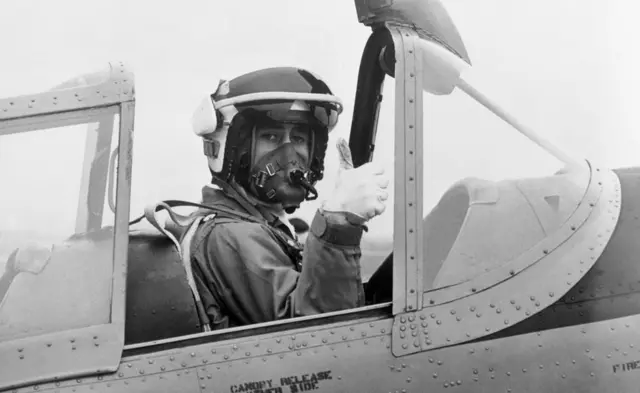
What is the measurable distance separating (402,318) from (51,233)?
1.30 m

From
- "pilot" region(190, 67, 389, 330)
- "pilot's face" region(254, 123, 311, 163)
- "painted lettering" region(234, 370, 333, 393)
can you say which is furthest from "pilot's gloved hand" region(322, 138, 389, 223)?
"pilot's face" region(254, 123, 311, 163)

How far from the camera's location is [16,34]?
3523mm

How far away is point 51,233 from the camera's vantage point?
9.61 feet

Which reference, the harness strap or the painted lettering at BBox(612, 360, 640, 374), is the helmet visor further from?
the painted lettering at BBox(612, 360, 640, 374)

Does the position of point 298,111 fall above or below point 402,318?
above

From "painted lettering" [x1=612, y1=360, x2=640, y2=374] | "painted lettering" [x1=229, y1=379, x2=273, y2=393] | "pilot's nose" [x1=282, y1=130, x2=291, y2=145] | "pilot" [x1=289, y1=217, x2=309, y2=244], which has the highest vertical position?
"pilot's nose" [x1=282, y1=130, x2=291, y2=145]

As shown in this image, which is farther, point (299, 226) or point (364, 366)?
point (299, 226)

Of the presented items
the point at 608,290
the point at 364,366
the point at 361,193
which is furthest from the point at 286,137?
the point at 608,290

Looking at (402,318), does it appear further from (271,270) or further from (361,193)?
(271,270)

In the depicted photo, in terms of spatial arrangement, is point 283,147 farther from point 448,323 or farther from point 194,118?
point 448,323

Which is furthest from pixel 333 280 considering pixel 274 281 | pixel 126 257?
pixel 126 257

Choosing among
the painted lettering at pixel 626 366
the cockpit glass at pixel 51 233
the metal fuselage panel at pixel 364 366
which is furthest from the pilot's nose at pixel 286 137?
the painted lettering at pixel 626 366

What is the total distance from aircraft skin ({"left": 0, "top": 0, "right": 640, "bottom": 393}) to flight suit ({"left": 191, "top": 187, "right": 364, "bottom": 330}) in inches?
6.4

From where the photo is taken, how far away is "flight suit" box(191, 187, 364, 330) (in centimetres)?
286
